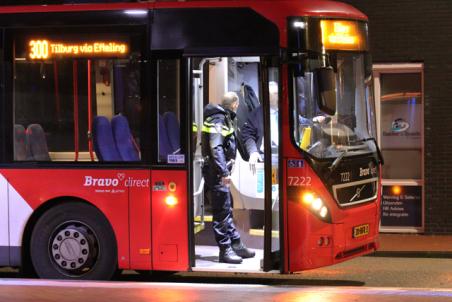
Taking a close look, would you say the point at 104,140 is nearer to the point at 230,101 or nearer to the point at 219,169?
the point at 219,169

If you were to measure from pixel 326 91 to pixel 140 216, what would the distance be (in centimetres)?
241

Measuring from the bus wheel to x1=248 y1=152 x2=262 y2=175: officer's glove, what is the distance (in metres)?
1.77

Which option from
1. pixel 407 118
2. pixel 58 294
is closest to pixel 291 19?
pixel 58 294

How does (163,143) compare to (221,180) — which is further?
(221,180)

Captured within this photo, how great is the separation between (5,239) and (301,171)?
341cm

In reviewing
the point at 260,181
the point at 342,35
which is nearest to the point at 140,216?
the point at 260,181

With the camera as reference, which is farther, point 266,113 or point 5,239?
point 5,239

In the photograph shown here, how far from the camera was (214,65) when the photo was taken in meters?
8.81

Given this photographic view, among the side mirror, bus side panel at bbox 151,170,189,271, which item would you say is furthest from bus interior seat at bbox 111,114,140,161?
the side mirror

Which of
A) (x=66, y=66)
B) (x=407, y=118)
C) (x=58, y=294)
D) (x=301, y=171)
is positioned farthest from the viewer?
(x=407, y=118)

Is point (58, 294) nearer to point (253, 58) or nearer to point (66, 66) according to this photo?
point (66, 66)

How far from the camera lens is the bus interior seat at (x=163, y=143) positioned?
840 centimetres

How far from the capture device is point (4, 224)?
8695 millimetres

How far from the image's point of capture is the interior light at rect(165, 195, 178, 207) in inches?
329
